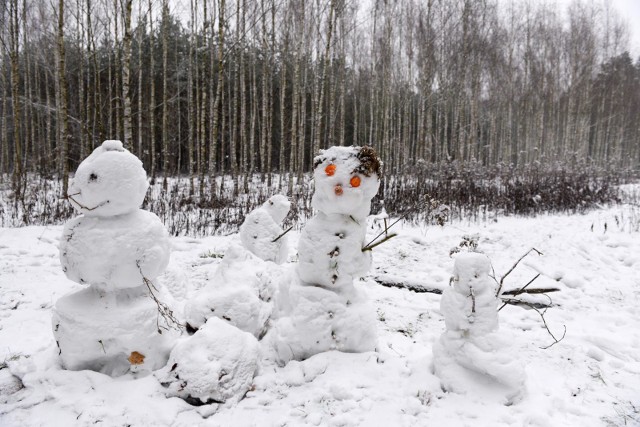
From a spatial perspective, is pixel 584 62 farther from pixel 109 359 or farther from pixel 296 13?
pixel 109 359

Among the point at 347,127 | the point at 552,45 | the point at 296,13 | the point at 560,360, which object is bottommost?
the point at 560,360

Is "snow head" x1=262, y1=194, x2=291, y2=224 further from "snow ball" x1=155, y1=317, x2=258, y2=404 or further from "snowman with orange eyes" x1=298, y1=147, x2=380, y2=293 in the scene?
"snow ball" x1=155, y1=317, x2=258, y2=404

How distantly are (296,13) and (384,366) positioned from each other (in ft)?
41.4

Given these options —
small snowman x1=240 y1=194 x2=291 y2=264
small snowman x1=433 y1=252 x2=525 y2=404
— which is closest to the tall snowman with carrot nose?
small snowman x1=433 y1=252 x2=525 y2=404

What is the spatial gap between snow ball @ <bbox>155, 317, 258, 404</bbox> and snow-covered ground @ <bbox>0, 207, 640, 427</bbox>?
0.07 metres

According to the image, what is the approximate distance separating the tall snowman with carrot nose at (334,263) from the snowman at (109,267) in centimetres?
94

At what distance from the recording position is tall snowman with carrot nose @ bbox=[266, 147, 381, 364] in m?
2.51

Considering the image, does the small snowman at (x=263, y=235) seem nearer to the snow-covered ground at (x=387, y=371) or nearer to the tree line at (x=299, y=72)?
the snow-covered ground at (x=387, y=371)

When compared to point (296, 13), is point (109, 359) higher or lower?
lower

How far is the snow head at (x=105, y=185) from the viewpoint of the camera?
222 cm

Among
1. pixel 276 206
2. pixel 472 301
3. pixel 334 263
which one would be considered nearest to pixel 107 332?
pixel 334 263

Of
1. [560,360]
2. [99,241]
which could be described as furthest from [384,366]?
[99,241]

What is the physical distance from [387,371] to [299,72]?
1211cm

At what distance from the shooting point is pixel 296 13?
12281 millimetres
